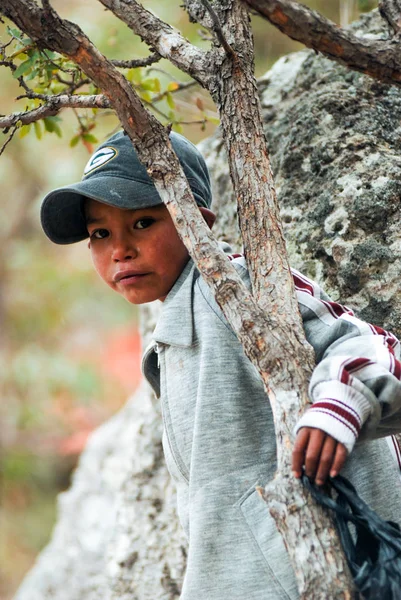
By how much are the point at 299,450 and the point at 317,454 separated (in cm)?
3

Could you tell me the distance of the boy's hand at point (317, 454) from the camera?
1.20m

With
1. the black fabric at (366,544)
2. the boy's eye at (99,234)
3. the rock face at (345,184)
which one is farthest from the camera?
the rock face at (345,184)

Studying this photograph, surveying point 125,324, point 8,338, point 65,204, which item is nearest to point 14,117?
point 65,204

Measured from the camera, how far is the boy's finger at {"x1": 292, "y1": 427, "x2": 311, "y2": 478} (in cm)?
121

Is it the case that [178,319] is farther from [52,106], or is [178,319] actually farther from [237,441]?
[52,106]

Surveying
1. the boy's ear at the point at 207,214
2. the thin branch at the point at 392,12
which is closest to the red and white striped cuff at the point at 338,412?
the thin branch at the point at 392,12

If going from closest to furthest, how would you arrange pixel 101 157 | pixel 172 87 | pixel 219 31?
pixel 219 31 < pixel 101 157 < pixel 172 87

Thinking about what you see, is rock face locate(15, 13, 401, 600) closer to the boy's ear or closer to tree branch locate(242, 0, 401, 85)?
the boy's ear

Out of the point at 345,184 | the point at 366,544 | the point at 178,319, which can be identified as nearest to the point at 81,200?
the point at 178,319

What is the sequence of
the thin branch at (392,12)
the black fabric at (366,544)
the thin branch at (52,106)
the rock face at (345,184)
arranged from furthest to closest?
the rock face at (345,184)
the thin branch at (52,106)
the thin branch at (392,12)
the black fabric at (366,544)

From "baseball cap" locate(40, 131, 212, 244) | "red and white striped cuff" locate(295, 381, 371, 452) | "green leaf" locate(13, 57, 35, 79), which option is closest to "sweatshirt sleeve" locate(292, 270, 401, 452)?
"red and white striped cuff" locate(295, 381, 371, 452)

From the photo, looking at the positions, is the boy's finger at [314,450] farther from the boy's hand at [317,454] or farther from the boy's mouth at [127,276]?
the boy's mouth at [127,276]

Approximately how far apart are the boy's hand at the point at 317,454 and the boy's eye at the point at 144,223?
31.2 inches

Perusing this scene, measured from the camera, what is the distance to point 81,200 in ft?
6.52
